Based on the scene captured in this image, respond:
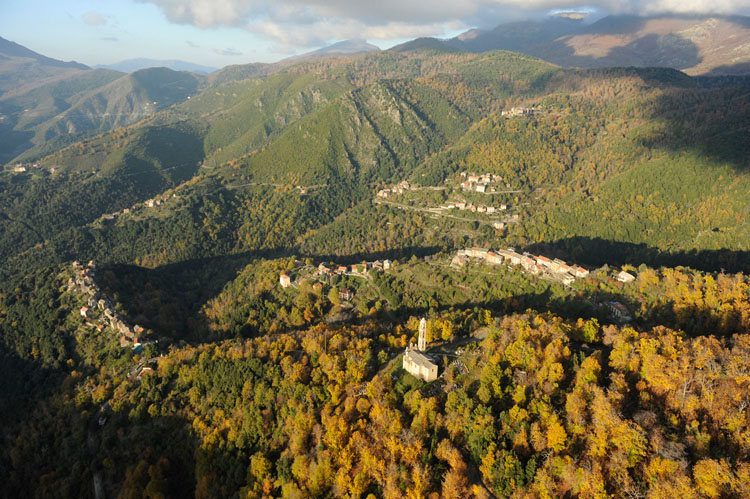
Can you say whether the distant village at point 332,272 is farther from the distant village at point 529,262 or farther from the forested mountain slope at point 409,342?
the distant village at point 529,262

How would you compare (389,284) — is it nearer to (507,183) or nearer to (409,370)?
(409,370)

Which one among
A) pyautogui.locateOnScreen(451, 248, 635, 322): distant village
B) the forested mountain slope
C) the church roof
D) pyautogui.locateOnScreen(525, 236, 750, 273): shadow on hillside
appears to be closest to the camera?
the forested mountain slope

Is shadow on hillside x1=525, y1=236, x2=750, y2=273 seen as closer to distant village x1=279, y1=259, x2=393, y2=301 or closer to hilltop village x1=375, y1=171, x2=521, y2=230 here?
hilltop village x1=375, y1=171, x2=521, y2=230

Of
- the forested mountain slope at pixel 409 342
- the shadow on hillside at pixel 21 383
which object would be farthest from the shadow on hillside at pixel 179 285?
the shadow on hillside at pixel 21 383

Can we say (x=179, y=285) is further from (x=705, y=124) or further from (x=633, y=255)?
(x=705, y=124)

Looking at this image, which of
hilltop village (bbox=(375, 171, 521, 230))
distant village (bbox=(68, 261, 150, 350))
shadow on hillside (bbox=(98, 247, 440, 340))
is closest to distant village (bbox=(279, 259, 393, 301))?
shadow on hillside (bbox=(98, 247, 440, 340))

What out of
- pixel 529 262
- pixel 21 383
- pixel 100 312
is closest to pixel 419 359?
pixel 529 262
